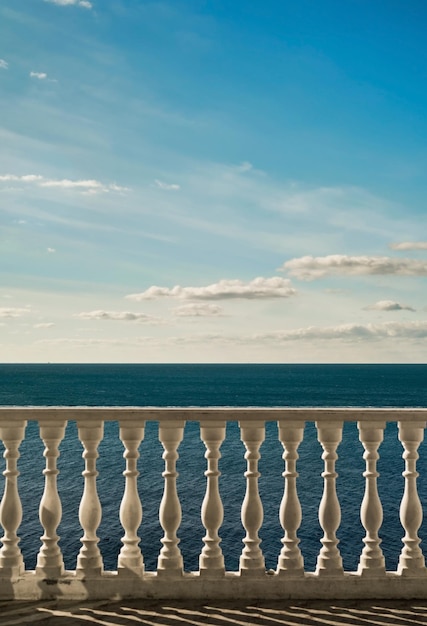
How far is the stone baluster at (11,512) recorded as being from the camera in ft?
12.1

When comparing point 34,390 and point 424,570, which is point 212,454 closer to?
point 424,570

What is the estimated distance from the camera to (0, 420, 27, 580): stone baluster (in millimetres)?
3688

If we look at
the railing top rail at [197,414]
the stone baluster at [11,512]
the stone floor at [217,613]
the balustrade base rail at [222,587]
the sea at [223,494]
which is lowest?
the sea at [223,494]

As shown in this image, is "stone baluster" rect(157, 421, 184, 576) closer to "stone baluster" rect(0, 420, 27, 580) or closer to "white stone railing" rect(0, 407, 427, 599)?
"white stone railing" rect(0, 407, 427, 599)

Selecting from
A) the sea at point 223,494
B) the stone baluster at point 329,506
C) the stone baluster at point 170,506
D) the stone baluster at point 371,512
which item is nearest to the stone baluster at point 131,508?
the stone baluster at point 170,506

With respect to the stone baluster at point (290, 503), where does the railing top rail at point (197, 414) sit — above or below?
above

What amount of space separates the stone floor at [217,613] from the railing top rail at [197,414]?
109 cm

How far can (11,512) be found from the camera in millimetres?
3699

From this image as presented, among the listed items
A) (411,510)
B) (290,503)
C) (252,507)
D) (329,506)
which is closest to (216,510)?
(252,507)

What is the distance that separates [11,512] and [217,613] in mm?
1372

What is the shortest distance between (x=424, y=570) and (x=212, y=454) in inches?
58.4

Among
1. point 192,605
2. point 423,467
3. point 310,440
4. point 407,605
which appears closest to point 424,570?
point 407,605

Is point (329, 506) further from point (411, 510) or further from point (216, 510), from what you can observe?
point (216, 510)

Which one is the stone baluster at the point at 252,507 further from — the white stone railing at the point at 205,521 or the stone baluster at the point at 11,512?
the stone baluster at the point at 11,512
